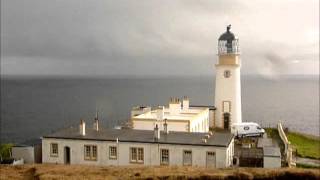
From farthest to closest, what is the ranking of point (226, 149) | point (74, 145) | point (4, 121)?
point (4, 121), point (74, 145), point (226, 149)

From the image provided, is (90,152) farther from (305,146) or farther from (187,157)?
(305,146)

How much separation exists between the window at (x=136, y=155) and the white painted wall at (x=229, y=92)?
18.4 meters

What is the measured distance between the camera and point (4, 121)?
9812 cm

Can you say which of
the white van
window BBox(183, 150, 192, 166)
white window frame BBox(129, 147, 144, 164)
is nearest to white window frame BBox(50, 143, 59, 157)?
white window frame BBox(129, 147, 144, 164)

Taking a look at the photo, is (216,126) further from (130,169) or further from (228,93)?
(130,169)

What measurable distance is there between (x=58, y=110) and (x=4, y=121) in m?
24.9

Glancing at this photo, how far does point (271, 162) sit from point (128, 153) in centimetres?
929

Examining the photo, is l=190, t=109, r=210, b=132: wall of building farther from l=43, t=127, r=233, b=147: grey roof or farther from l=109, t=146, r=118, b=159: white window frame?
l=109, t=146, r=118, b=159: white window frame

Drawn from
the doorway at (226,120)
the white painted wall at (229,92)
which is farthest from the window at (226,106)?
the doorway at (226,120)

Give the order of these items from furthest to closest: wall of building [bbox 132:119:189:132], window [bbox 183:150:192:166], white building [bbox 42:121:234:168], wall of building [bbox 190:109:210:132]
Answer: wall of building [bbox 190:109:210:132] < wall of building [bbox 132:119:189:132] < window [bbox 183:150:192:166] < white building [bbox 42:121:234:168]

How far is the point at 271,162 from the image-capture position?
2919cm

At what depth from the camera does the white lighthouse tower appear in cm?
4606

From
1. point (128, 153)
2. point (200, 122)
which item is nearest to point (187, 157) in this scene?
point (128, 153)

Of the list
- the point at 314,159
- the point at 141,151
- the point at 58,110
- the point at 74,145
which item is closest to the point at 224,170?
the point at 141,151
